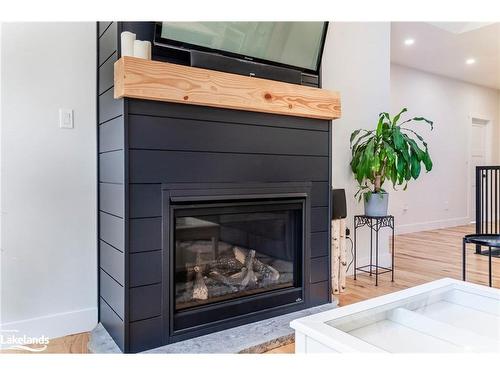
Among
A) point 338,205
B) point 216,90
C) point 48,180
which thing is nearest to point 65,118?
point 48,180

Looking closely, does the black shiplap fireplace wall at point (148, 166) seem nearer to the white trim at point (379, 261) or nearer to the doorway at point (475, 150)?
the white trim at point (379, 261)

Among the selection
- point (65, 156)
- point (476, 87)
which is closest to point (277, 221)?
point (65, 156)

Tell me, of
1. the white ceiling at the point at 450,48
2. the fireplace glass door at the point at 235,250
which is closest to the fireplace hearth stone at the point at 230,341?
the fireplace glass door at the point at 235,250

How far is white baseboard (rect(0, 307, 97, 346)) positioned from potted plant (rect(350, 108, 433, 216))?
2.11m

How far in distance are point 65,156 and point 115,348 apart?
102cm

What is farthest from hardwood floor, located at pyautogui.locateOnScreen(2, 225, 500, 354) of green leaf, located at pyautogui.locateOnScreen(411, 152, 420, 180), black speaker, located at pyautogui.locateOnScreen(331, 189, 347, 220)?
green leaf, located at pyautogui.locateOnScreen(411, 152, 420, 180)

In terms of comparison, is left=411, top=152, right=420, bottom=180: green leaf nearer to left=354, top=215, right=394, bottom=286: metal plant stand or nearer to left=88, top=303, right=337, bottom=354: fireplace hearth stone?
left=354, top=215, right=394, bottom=286: metal plant stand

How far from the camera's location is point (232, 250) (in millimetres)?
2176

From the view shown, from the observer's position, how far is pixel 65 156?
2.05 m

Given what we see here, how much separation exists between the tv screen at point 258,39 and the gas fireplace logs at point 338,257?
111 cm

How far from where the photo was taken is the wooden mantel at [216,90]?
171 centimetres

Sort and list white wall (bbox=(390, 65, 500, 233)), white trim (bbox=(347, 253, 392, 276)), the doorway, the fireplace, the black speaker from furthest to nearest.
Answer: the doorway < white wall (bbox=(390, 65, 500, 233)) < white trim (bbox=(347, 253, 392, 276)) < the black speaker < the fireplace

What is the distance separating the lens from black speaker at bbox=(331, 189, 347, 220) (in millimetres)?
2725

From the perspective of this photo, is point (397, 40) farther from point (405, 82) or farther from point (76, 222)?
point (76, 222)
